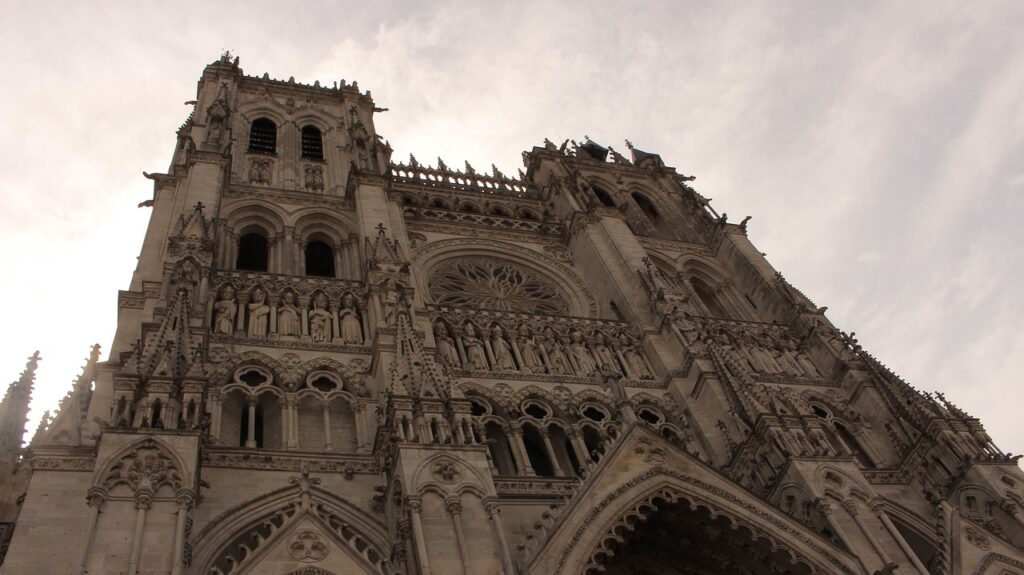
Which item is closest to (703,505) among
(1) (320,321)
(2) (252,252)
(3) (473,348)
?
(3) (473,348)

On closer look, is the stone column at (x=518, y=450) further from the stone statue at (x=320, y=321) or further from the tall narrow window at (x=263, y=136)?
the tall narrow window at (x=263, y=136)

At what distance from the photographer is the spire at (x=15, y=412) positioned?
16.8m

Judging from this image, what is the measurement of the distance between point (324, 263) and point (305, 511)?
11238mm

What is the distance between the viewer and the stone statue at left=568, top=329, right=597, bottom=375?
1877cm

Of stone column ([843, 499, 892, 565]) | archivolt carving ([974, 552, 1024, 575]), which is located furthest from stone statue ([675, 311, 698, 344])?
archivolt carving ([974, 552, 1024, 575])

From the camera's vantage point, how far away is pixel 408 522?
1166cm

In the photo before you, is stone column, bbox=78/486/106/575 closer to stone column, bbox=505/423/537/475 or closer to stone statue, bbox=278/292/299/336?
stone statue, bbox=278/292/299/336

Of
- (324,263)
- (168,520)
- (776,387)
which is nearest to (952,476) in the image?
(776,387)

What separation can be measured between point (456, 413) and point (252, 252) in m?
10.4

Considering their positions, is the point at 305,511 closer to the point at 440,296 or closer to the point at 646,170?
the point at 440,296

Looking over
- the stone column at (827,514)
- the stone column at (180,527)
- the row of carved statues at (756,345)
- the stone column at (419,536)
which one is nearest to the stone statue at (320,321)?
the stone column at (419,536)

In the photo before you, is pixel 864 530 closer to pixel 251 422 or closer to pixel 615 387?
pixel 615 387

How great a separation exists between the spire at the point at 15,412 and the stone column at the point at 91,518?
5.64 metres

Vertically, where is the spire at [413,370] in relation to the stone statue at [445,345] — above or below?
below
